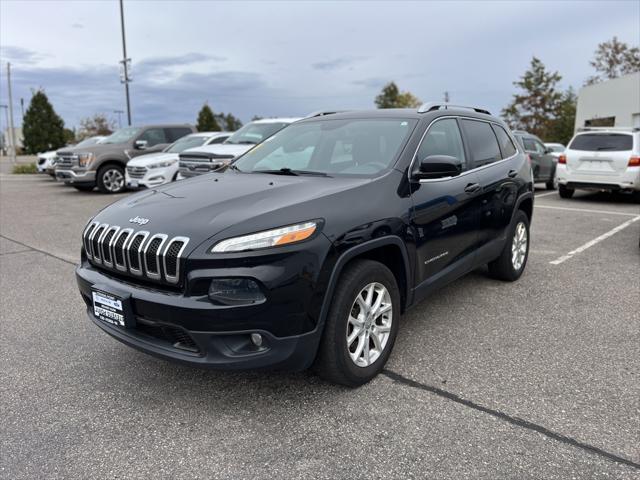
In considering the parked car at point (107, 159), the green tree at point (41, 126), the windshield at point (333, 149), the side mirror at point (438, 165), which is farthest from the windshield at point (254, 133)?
the green tree at point (41, 126)

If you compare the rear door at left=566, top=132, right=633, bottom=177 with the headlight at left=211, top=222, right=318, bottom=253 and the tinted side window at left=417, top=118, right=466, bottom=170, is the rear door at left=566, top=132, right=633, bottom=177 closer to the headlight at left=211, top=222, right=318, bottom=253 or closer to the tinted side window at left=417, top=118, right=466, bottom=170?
the tinted side window at left=417, top=118, right=466, bottom=170

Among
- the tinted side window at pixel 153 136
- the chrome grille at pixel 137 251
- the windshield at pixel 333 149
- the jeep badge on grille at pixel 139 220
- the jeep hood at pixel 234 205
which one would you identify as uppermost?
the tinted side window at pixel 153 136

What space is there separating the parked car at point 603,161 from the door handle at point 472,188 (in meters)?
8.75

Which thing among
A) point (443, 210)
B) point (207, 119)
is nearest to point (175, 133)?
point (443, 210)

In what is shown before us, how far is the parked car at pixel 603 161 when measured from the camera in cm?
1123

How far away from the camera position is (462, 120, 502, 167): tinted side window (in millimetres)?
4516

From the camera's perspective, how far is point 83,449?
2.59 meters

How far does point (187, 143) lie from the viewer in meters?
13.8

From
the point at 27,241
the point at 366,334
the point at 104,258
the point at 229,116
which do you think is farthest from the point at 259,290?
the point at 229,116

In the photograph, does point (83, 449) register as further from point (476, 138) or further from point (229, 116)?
point (229, 116)

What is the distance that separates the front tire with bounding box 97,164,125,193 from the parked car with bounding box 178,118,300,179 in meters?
3.12

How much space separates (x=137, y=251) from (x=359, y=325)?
1314mm

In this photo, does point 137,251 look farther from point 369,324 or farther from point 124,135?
point 124,135

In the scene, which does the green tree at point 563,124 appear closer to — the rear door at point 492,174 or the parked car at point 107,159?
the parked car at point 107,159
